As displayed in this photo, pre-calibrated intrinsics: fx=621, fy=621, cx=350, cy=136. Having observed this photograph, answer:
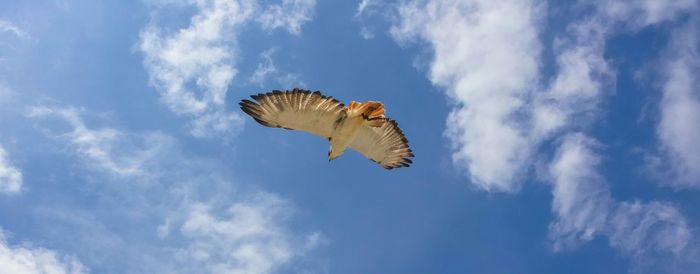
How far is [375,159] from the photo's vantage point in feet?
56.1

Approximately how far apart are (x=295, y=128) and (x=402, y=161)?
3.49 metres

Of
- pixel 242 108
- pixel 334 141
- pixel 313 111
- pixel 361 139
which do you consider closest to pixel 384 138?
pixel 361 139

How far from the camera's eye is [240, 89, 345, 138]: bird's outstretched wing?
14.0m

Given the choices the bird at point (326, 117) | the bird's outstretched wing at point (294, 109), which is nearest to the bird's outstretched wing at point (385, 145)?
the bird at point (326, 117)

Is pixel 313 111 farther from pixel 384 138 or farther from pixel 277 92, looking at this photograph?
pixel 384 138

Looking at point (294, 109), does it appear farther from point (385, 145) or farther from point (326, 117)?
point (385, 145)

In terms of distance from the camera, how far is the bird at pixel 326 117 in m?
14.0

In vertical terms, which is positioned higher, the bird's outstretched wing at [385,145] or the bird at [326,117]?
the bird's outstretched wing at [385,145]

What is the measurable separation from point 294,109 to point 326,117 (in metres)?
0.79

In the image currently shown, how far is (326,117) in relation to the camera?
14.6 m

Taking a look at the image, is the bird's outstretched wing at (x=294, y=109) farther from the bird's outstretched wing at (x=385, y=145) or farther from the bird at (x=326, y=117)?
the bird's outstretched wing at (x=385, y=145)

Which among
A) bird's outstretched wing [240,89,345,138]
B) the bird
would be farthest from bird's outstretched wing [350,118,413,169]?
bird's outstretched wing [240,89,345,138]

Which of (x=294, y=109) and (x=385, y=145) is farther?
(x=385, y=145)

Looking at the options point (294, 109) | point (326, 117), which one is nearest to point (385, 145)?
point (326, 117)
